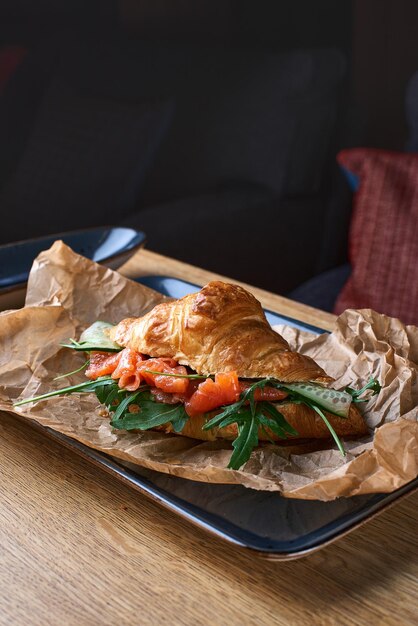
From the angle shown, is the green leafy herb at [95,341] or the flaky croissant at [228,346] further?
the green leafy herb at [95,341]

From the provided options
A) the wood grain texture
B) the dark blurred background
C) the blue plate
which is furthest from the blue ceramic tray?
the dark blurred background

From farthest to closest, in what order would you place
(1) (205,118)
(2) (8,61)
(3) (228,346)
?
(1) (205,118) → (2) (8,61) → (3) (228,346)

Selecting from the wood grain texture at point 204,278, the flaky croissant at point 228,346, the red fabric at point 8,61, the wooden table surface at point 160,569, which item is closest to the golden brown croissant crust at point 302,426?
the flaky croissant at point 228,346

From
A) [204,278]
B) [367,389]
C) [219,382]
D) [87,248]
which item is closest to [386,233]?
[204,278]

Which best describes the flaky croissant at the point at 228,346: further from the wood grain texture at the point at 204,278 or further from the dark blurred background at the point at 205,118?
the dark blurred background at the point at 205,118

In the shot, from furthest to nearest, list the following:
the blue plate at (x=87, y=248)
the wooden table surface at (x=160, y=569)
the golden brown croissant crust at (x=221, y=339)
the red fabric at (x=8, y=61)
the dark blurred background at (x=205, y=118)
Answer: the red fabric at (x=8, y=61), the dark blurred background at (x=205, y=118), the blue plate at (x=87, y=248), the golden brown croissant crust at (x=221, y=339), the wooden table surface at (x=160, y=569)

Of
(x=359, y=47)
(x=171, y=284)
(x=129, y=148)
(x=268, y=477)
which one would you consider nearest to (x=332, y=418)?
(x=268, y=477)

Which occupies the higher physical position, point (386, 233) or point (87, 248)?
point (87, 248)

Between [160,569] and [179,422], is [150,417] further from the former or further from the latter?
[160,569]
